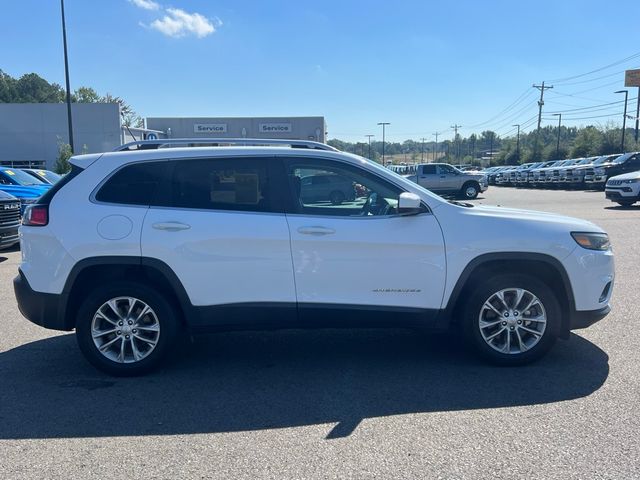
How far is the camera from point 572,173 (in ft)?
107

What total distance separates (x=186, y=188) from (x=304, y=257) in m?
1.18

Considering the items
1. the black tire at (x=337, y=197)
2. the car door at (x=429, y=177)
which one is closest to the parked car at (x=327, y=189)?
the black tire at (x=337, y=197)

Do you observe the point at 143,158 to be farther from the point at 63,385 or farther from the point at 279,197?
the point at 63,385

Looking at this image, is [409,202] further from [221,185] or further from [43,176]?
[43,176]

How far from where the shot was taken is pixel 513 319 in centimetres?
472

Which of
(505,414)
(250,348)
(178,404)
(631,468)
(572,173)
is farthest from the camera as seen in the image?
(572,173)

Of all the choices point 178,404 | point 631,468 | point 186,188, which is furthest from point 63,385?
point 631,468

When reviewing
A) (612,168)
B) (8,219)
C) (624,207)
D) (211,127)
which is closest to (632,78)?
(612,168)

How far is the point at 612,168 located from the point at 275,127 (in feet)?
88.3

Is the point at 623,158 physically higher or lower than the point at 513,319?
higher

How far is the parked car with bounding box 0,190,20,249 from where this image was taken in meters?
10.5

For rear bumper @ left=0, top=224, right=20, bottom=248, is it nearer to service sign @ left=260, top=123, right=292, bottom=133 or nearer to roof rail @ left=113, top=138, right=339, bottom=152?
roof rail @ left=113, top=138, right=339, bottom=152

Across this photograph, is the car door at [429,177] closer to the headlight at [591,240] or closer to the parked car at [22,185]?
the parked car at [22,185]

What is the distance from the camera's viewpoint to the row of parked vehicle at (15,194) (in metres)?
10.6
